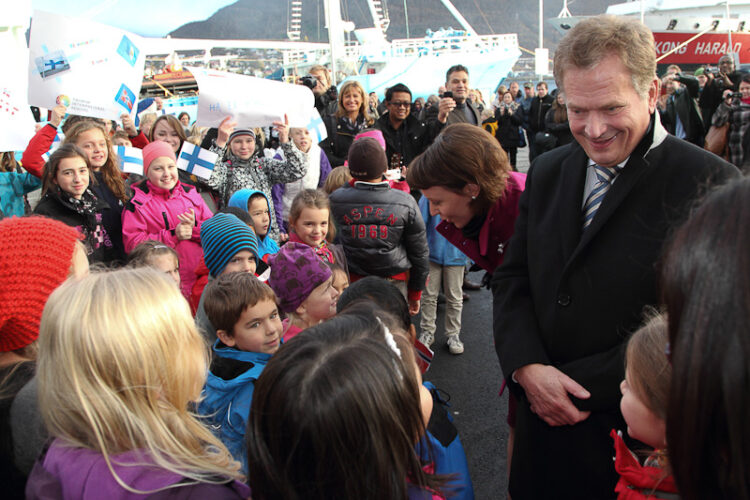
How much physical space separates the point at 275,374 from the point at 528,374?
0.87m

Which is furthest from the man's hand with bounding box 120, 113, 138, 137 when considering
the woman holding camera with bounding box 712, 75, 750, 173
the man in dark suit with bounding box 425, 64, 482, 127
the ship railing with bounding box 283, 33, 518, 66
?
the ship railing with bounding box 283, 33, 518, 66

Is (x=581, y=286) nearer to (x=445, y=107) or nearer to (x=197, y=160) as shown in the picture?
(x=197, y=160)

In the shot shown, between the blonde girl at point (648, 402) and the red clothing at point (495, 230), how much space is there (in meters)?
0.94

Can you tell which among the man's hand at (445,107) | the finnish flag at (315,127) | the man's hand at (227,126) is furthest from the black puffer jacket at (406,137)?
the man's hand at (227,126)

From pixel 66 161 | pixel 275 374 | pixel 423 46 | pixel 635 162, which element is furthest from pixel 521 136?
pixel 423 46

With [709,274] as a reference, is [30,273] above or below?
below

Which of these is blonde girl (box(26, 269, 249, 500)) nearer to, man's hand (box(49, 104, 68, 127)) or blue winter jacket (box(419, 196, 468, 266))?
blue winter jacket (box(419, 196, 468, 266))

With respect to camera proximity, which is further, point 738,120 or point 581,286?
point 738,120

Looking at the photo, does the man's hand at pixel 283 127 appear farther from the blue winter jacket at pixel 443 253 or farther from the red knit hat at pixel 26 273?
the red knit hat at pixel 26 273

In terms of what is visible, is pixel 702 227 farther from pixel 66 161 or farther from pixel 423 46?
pixel 423 46

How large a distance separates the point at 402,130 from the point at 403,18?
320 ft

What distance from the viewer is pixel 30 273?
142 cm

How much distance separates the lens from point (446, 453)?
146 cm

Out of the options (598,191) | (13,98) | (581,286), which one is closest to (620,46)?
(598,191)
